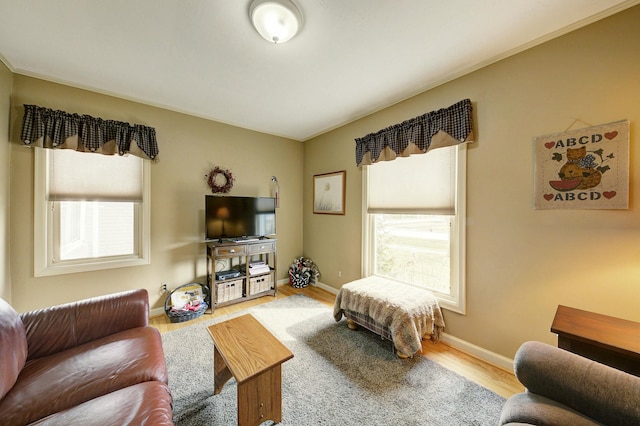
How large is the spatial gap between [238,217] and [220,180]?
0.63m

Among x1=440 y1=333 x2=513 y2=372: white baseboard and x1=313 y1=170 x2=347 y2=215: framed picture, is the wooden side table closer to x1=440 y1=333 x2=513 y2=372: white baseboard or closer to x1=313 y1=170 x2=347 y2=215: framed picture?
x1=440 y1=333 x2=513 y2=372: white baseboard

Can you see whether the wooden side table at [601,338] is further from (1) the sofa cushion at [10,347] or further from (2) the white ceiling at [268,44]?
(1) the sofa cushion at [10,347]

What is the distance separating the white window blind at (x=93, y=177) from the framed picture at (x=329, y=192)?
2.40 m

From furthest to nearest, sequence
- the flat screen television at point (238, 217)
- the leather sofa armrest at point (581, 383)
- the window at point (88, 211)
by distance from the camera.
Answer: the flat screen television at point (238, 217) → the window at point (88, 211) → the leather sofa armrest at point (581, 383)

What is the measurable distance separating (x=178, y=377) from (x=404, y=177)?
112 inches

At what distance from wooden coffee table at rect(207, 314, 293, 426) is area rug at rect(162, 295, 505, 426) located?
0.17 m

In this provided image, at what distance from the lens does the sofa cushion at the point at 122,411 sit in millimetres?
916

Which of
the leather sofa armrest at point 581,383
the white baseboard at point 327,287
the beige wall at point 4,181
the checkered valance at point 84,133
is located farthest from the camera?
the white baseboard at point 327,287

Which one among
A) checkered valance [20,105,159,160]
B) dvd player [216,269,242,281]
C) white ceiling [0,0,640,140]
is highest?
white ceiling [0,0,640,140]

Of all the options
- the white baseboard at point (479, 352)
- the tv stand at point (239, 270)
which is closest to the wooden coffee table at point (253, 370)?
the tv stand at point (239, 270)

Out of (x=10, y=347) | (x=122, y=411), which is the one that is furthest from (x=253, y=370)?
(x=10, y=347)

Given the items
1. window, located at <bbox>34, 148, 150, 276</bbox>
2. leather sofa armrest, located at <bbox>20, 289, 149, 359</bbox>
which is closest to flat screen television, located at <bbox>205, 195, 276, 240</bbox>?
window, located at <bbox>34, 148, 150, 276</bbox>

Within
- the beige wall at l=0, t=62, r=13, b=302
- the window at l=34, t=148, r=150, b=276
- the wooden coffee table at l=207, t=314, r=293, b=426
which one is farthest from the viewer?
the window at l=34, t=148, r=150, b=276

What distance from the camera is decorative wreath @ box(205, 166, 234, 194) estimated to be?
10.4 ft
